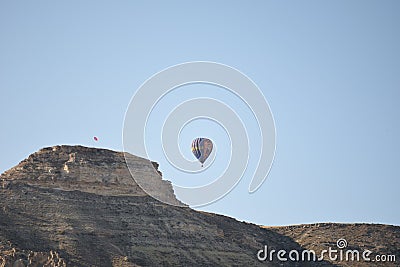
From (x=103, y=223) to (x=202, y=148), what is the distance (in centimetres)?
1847

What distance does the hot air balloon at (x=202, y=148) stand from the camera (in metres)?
119

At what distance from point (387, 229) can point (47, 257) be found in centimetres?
4874

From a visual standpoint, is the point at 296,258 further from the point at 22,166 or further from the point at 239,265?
the point at 22,166

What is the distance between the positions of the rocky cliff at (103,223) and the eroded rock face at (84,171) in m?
0.10

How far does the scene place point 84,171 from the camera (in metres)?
110

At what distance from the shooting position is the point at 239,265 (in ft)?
353

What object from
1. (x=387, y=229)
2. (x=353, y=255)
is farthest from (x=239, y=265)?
(x=387, y=229)

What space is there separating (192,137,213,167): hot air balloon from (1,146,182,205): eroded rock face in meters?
5.78

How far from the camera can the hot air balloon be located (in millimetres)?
118688
